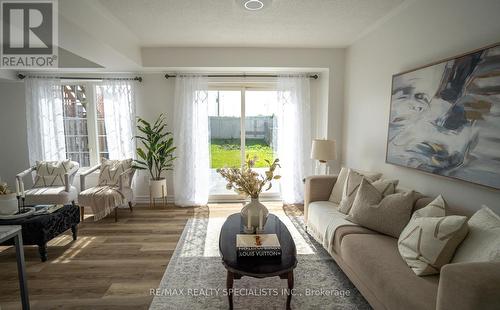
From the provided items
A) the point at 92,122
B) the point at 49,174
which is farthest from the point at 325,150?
the point at 49,174

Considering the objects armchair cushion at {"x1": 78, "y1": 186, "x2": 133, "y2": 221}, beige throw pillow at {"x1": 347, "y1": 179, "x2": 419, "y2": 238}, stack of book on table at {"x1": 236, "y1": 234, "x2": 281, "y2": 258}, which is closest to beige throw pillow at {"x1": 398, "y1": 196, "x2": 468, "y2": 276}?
beige throw pillow at {"x1": 347, "y1": 179, "x2": 419, "y2": 238}

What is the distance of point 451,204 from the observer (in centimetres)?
201

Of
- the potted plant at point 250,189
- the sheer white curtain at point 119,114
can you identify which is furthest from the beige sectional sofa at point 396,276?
the sheer white curtain at point 119,114

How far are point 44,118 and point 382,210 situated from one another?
5.12 m

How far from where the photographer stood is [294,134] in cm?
422

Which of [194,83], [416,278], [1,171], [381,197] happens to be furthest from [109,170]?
A: [416,278]

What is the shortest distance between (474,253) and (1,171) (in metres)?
6.35

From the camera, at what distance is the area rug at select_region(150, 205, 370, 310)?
192 centimetres

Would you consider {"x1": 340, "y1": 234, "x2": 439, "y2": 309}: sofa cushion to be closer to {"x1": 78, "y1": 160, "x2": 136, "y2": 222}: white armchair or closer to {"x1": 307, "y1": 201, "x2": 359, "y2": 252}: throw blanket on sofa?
{"x1": 307, "y1": 201, "x2": 359, "y2": 252}: throw blanket on sofa

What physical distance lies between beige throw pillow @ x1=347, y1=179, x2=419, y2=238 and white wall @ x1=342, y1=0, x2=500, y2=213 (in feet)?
1.25

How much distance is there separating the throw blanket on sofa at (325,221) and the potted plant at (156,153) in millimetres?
2405

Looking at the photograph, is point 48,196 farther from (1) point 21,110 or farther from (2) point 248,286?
(2) point 248,286

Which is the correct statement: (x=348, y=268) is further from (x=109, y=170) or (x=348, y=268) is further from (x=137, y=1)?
(x=109, y=170)

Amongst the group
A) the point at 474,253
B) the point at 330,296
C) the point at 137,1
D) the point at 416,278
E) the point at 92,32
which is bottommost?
the point at 330,296
